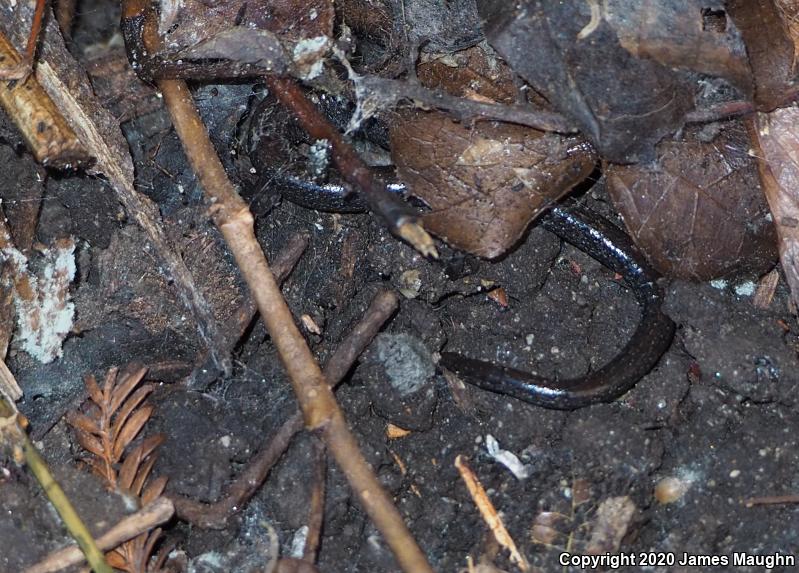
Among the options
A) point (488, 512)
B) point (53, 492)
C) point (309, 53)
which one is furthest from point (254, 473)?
point (309, 53)

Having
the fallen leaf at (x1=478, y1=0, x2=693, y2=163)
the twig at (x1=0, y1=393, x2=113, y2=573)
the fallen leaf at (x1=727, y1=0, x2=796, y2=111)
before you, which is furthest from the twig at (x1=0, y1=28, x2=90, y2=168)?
the fallen leaf at (x1=727, y1=0, x2=796, y2=111)

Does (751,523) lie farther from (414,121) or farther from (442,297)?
(414,121)

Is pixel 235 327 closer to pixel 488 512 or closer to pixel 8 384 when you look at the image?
pixel 8 384

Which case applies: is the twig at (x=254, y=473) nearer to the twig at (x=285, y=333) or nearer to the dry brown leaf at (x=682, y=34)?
the twig at (x=285, y=333)

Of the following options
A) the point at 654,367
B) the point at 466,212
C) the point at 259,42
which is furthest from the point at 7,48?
the point at 654,367

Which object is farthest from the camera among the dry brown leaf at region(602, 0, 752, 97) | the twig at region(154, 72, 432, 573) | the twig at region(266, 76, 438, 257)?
the dry brown leaf at region(602, 0, 752, 97)

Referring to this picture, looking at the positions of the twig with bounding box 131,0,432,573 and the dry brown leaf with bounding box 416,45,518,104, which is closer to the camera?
the twig with bounding box 131,0,432,573

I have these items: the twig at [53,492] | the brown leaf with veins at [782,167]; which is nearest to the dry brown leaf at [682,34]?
the brown leaf with veins at [782,167]

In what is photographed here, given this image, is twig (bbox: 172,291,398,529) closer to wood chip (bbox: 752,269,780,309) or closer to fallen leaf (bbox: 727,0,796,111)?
wood chip (bbox: 752,269,780,309)
